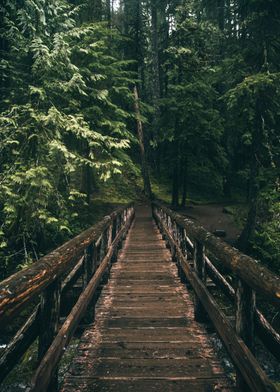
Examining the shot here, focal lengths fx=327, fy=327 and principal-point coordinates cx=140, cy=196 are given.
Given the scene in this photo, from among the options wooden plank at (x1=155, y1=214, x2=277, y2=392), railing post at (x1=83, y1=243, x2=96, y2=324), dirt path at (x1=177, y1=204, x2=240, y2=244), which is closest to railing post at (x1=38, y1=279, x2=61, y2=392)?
wooden plank at (x1=155, y1=214, x2=277, y2=392)

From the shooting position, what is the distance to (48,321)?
2893 millimetres

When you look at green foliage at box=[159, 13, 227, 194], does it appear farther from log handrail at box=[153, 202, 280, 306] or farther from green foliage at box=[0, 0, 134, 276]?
log handrail at box=[153, 202, 280, 306]

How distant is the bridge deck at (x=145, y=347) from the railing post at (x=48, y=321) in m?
0.54

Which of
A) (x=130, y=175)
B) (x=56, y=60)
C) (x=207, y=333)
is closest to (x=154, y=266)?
(x=207, y=333)

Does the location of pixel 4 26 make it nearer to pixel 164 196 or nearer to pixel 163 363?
pixel 163 363

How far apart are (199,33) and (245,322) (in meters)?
26.1

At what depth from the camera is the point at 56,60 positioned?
1162 cm

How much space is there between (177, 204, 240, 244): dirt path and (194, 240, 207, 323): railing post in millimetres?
13494

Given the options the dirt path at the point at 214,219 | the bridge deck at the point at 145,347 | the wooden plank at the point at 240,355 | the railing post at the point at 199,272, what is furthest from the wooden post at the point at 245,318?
the dirt path at the point at 214,219

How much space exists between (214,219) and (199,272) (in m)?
19.0

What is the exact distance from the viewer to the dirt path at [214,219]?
20041 mm

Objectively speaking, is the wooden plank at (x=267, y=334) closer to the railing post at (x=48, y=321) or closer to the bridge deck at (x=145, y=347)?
the bridge deck at (x=145, y=347)

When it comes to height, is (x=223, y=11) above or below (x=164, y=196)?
above

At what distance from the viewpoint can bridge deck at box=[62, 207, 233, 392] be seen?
10.6 ft
